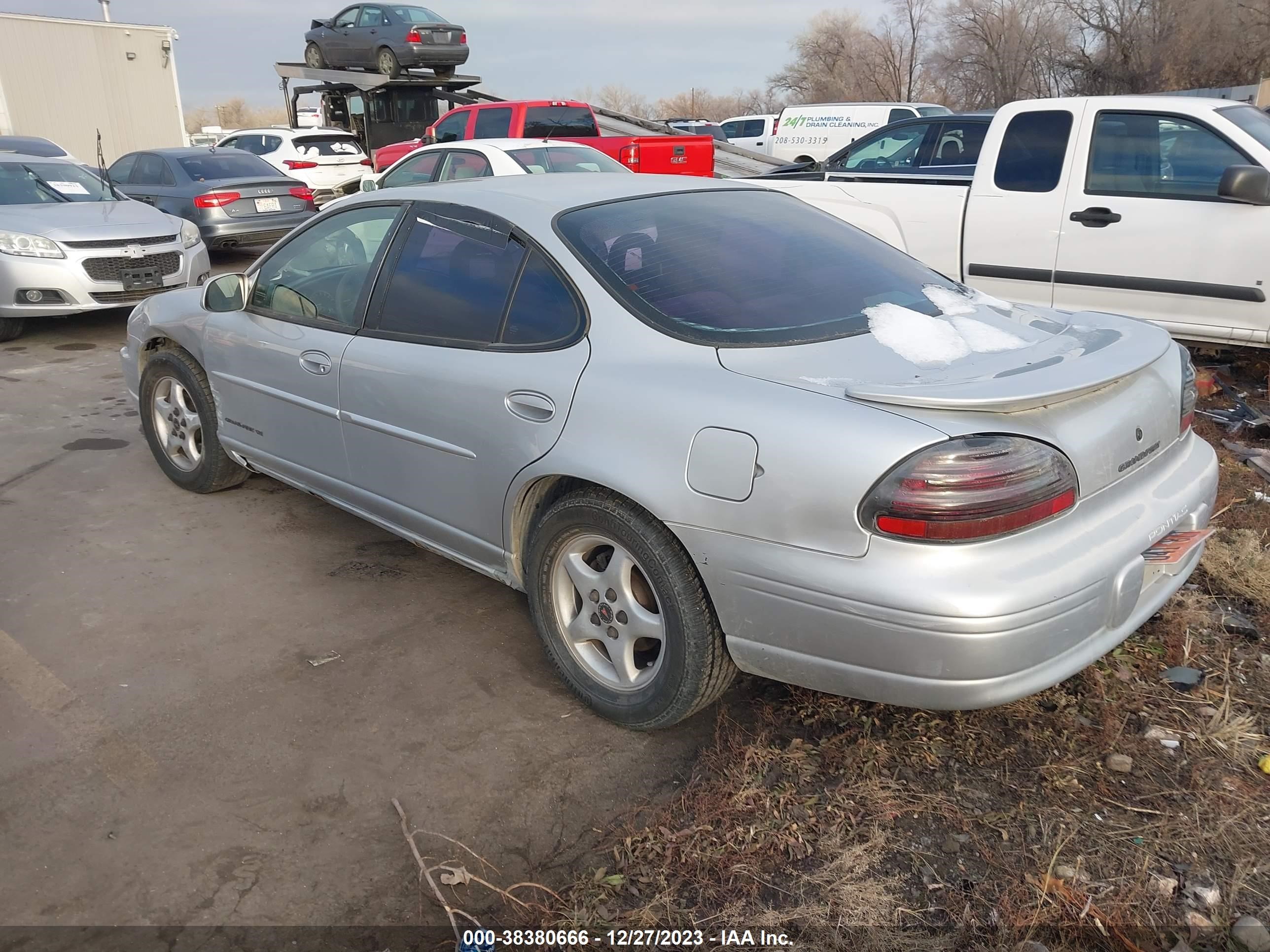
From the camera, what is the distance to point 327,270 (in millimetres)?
3953

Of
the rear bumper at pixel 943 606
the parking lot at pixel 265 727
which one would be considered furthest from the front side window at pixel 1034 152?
the parking lot at pixel 265 727

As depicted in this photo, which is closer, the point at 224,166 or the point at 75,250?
the point at 75,250

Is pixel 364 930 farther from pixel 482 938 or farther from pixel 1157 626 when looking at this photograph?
pixel 1157 626

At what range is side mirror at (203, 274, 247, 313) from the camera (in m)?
4.23

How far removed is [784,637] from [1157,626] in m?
1.69

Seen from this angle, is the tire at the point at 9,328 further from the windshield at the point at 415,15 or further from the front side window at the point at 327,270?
the windshield at the point at 415,15

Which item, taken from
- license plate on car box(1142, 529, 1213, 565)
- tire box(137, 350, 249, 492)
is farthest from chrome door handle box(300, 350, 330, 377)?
license plate on car box(1142, 529, 1213, 565)

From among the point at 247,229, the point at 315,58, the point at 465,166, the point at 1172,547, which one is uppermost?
the point at 315,58

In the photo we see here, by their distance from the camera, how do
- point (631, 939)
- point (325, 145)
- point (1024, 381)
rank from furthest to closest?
point (325, 145), point (1024, 381), point (631, 939)

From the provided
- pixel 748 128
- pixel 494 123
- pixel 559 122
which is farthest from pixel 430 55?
pixel 748 128

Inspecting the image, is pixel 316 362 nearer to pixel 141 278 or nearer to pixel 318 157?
pixel 141 278

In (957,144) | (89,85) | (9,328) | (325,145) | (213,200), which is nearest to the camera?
(9,328)

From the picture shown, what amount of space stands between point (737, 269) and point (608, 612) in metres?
1.15

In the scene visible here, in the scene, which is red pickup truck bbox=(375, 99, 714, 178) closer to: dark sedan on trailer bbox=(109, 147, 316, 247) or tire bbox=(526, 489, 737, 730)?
dark sedan on trailer bbox=(109, 147, 316, 247)
